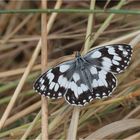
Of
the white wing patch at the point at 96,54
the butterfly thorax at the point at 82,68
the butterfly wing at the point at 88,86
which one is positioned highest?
the white wing patch at the point at 96,54

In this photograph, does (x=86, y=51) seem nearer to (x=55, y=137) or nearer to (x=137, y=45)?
(x=137, y=45)

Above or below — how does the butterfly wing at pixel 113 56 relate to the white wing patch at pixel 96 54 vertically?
below

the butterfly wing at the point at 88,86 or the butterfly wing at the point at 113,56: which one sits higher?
the butterfly wing at the point at 113,56

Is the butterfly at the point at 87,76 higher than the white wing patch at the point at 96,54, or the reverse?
the white wing patch at the point at 96,54

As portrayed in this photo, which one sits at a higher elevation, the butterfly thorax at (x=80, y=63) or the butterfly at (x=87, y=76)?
the butterfly thorax at (x=80, y=63)

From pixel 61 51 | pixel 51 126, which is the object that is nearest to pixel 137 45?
pixel 51 126
